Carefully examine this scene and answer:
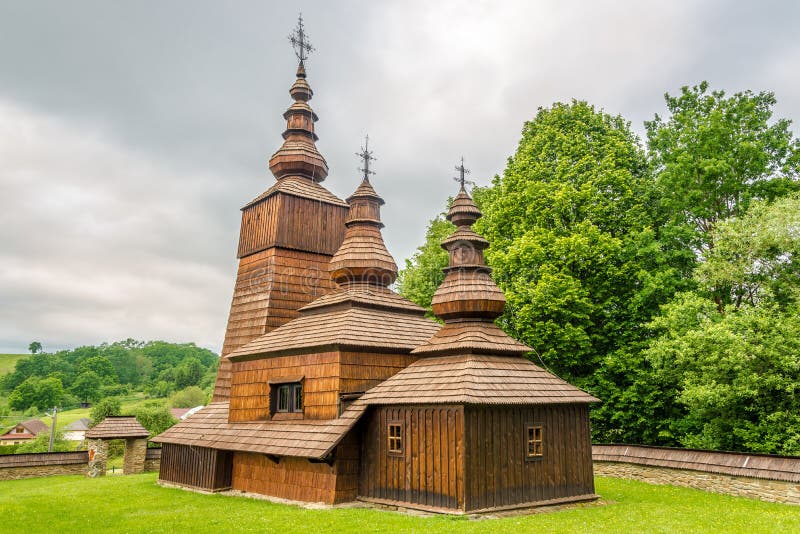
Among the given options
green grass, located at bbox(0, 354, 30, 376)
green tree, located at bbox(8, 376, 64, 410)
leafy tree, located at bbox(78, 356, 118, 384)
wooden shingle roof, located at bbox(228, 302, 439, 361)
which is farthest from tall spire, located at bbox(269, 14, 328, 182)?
green grass, located at bbox(0, 354, 30, 376)

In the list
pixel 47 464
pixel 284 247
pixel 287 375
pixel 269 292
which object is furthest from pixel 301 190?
Result: pixel 47 464

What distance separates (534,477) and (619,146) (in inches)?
661

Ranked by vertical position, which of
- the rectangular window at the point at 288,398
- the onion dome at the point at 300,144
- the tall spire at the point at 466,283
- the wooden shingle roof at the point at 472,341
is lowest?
the rectangular window at the point at 288,398

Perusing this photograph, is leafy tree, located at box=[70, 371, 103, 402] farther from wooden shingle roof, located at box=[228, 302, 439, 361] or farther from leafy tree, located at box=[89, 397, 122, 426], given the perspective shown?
wooden shingle roof, located at box=[228, 302, 439, 361]

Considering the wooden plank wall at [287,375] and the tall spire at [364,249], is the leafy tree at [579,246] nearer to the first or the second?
the tall spire at [364,249]

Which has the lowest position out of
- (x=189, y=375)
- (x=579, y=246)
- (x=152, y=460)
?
(x=152, y=460)

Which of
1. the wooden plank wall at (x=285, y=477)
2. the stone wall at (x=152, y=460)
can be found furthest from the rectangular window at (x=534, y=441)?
the stone wall at (x=152, y=460)

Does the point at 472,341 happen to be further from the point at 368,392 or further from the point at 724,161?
the point at 724,161

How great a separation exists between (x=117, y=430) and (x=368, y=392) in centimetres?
1769

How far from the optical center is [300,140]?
2612 centimetres

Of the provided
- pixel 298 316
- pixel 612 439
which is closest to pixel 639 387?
pixel 612 439

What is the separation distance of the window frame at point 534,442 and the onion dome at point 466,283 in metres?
3.29

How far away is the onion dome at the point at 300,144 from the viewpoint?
25.3 metres

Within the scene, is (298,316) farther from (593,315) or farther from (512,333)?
(593,315)
